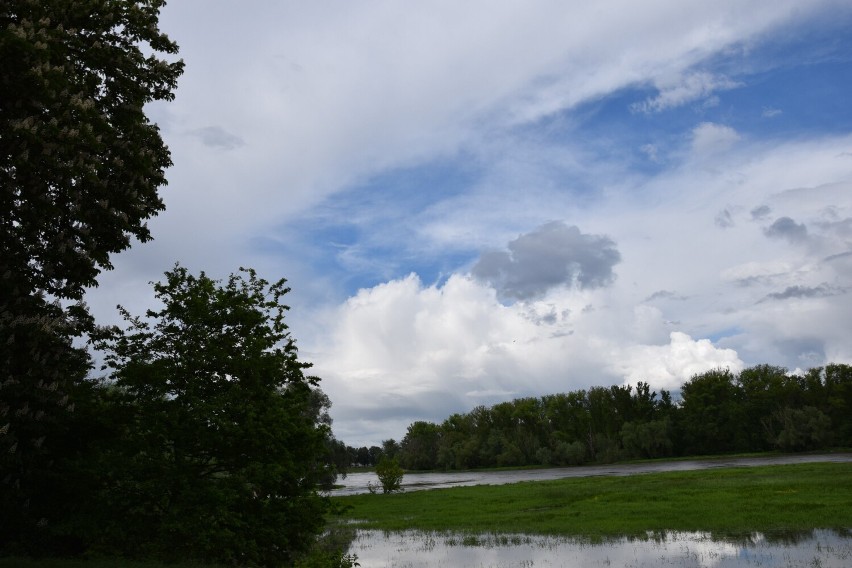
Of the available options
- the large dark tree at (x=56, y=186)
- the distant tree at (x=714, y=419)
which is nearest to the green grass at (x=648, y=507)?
the large dark tree at (x=56, y=186)

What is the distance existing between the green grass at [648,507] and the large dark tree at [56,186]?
40.5 feet

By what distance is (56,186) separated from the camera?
A: 53.4 feet

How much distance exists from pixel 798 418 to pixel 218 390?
4983 inches

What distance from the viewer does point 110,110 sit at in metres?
18.4

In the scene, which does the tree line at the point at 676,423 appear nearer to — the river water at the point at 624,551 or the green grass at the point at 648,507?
the green grass at the point at 648,507

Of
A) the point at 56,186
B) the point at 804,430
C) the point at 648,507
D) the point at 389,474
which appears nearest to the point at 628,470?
the point at 389,474

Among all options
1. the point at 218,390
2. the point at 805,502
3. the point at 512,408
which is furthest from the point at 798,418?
the point at 218,390

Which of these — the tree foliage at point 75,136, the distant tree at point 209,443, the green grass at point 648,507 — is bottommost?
the green grass at point 648,507

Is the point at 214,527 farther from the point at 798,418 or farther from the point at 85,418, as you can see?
the point at 798,418

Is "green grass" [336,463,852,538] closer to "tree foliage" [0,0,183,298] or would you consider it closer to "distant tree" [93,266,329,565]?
"distant tree" [93,266,329,565]

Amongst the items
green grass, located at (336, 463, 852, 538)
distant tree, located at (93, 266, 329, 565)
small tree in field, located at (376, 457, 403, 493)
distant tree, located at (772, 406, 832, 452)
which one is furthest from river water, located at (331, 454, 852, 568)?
distant tree, located at (772, 406, 832, 452)

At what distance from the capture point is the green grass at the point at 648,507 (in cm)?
3328

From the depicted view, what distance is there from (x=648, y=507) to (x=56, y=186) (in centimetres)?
3902

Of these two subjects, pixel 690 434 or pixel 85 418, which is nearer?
pixel 85 418
